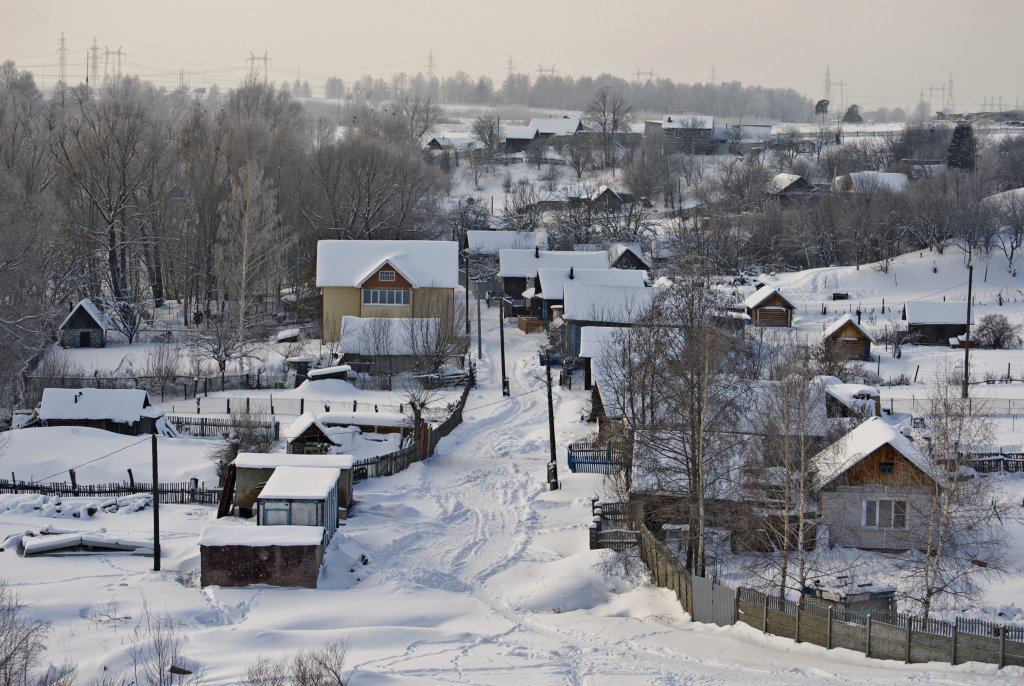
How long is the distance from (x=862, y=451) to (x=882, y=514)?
1.42 metres

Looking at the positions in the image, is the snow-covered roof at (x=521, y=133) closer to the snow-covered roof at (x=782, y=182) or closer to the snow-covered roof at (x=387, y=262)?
the snow-covered roof at (x=782, y=182)

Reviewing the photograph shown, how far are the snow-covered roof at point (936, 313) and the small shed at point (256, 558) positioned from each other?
118ft

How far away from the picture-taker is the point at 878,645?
15359 millimetres

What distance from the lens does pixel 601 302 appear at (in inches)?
1661

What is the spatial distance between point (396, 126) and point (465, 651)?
72.3 meters

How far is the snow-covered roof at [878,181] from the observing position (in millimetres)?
77438

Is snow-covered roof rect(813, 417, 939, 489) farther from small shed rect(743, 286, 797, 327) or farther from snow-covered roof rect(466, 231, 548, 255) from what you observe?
snow-covered roof rect(466, 231, 548, 255)

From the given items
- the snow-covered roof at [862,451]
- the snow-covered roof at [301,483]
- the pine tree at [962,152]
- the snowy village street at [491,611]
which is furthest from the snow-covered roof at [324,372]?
the pine tree at [962,152]

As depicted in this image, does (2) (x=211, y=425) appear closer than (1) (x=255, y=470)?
No

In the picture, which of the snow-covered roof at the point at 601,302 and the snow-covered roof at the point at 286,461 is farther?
the snow-covered roof at the point at 601,302

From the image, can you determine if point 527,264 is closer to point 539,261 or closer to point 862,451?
point 539,261

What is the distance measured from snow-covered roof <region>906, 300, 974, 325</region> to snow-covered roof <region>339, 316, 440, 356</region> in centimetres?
2184

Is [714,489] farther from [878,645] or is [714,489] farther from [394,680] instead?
[394,680]

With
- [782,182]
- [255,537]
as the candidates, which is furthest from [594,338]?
[782,182]
